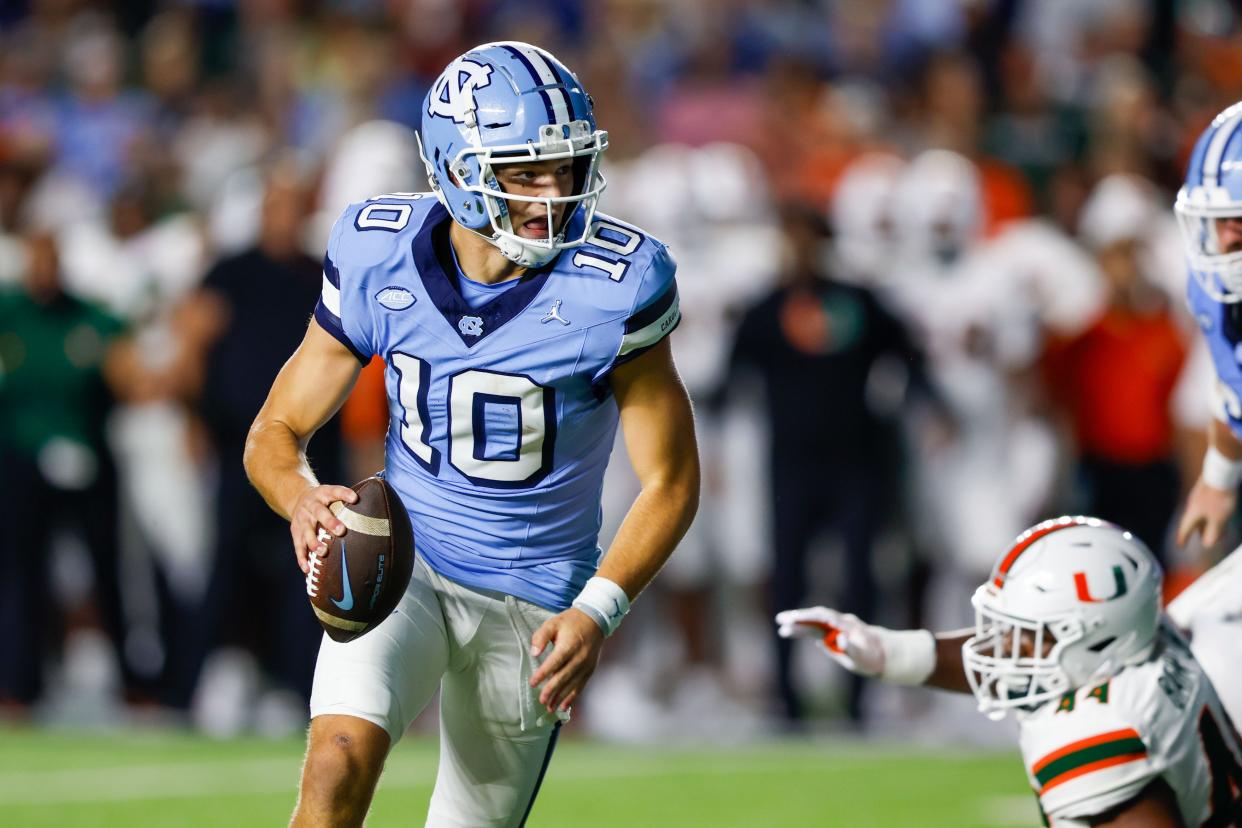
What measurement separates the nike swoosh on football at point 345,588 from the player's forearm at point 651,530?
0.49 metres

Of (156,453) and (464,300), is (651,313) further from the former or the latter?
(156,453)

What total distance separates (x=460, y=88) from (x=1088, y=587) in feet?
5.20

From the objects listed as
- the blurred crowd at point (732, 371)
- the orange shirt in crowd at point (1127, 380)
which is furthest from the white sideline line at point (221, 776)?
the orange shirt in crowd at point (1127, 380)

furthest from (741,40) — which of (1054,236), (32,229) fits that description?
(32,229)

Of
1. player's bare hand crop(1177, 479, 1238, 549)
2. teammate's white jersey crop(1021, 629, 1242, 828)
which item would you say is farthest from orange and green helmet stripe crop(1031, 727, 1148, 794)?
player's bare hand crop(1177, 479, 1238, 549)

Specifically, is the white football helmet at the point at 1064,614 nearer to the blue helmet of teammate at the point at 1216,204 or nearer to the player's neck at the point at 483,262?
the blue helmet of teammate at the point at 1216,204

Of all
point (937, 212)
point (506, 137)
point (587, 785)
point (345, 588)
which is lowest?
point (587, 785)

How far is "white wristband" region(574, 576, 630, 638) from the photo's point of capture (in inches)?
151

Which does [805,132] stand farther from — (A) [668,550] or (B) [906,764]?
(A) [668,550]

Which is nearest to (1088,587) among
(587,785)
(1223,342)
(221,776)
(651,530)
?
(651,530)

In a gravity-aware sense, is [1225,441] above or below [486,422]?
below

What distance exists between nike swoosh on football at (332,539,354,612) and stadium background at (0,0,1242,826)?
11.1 feet

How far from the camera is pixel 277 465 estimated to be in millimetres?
4020

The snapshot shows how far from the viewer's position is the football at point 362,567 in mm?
3779
